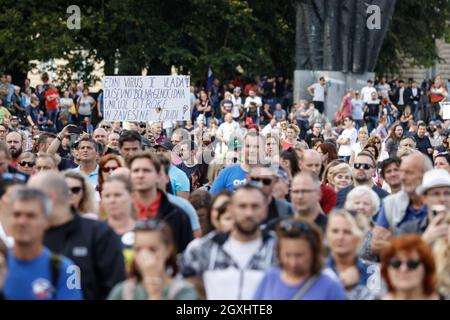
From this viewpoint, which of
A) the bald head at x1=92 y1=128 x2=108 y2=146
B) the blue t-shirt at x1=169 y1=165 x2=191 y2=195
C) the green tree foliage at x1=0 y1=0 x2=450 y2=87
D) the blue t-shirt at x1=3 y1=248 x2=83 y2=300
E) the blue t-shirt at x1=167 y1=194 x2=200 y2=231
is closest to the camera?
the blue t-shirt at x1=3 y1=248 x2=83 y2=300

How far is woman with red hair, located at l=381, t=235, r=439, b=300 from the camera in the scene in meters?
8.73

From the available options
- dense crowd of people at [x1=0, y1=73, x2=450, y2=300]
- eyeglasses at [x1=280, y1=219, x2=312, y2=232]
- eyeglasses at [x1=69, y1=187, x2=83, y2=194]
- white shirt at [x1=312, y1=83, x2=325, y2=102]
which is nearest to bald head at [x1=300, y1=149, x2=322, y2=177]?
dense crowd of people at [x1=0, y1=73, x2=450, y2=300]

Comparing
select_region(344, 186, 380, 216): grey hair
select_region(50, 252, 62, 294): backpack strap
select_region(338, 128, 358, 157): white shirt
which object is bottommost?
select_region(338, 128, 358, 157): white shirt

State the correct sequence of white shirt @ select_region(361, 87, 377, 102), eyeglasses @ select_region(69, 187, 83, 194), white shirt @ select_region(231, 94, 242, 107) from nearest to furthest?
eyeglasses @ select_region(69, 187, 83, 194)
white shirt @ select_region(231, 94, 242, 107)
white shirt @ select_region(361, 87, 377, 102)

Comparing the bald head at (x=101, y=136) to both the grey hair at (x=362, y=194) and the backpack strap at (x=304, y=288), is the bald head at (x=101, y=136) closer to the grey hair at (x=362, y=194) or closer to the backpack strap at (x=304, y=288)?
the grey hair at (x=362, y=194)

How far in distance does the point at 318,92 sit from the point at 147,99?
19361 mm

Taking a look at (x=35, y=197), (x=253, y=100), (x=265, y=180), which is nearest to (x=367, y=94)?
(x=253, y=100)

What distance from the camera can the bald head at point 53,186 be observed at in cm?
969

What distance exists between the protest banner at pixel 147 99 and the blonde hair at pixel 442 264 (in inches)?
532

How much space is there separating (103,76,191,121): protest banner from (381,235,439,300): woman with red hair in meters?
14.3

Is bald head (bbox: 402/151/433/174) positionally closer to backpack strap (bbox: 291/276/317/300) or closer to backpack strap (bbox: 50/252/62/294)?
backpack strap (bbox: 291/276/317/300)

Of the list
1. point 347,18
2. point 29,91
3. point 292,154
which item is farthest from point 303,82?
A: point 292,154

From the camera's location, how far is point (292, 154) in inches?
617

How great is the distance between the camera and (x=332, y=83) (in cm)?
4256
